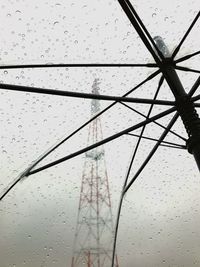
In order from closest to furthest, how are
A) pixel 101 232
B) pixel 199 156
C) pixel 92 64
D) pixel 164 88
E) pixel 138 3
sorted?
1. pixel 199 156
2. pixel 92 64
3. pixel 138 3
4. pixel 164 88
5. pixel 101 232

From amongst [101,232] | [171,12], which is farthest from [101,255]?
[171,12]

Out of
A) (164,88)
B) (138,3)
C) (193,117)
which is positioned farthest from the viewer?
(164,88)

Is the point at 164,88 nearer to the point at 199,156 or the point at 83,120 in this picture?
the point at 83,120

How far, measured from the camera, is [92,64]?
7.66ft

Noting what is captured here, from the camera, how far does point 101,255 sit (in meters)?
12.3

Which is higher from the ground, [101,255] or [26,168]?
[101,255]

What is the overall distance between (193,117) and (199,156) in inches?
11.7

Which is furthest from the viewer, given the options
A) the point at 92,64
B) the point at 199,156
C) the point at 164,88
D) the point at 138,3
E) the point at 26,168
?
the point at 164,88

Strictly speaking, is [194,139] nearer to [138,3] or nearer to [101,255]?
[138,3]

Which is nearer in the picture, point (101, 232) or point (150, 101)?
point (150, 101)

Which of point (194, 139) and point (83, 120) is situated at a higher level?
point (83, 120)

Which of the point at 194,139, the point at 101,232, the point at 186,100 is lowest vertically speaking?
the point at 194,139

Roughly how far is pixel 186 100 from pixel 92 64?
82cm

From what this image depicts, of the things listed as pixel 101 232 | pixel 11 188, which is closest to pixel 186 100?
pixel 11 188
